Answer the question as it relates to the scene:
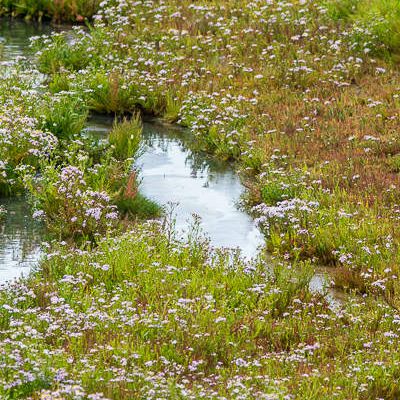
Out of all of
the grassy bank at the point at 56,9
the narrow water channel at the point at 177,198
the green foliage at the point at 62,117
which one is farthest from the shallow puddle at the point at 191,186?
the grassy bank at the point at 56,9

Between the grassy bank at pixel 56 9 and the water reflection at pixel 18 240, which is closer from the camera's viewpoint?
the water reflection at pixel 18 240

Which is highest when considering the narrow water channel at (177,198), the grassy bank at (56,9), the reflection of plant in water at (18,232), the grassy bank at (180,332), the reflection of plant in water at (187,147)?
the grassy bank at (56,9)

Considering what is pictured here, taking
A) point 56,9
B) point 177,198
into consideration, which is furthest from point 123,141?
point 56,9

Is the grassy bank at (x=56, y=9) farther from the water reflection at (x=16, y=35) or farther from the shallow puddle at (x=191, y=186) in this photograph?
the shallow puddle at (x=191, y=186)

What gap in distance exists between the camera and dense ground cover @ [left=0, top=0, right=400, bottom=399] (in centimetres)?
681

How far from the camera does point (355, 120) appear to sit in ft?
42.2

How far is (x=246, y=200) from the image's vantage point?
11.1 metres

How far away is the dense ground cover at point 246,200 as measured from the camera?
6.81 m

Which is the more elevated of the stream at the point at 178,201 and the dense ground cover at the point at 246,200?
the dense ground cover at the point at 246,200

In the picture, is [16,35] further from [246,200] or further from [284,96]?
[246,200]

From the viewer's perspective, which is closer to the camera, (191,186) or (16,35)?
(191,186)

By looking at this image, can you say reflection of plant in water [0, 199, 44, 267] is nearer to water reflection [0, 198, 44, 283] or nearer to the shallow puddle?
water reflection [0, 198, 44, 283]

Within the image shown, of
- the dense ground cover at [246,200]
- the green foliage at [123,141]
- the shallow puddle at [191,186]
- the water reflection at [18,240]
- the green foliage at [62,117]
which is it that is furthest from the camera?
the green foliage at [62,117]

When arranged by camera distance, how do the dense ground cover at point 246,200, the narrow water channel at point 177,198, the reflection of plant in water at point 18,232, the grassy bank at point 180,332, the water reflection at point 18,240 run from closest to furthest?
the grassy bank at point 180,332, the dense ground cover at point 246,200, the water reflection at point 18,240, the reflection of plant in water at point 18,232, the narrow water channel at point 177,198
